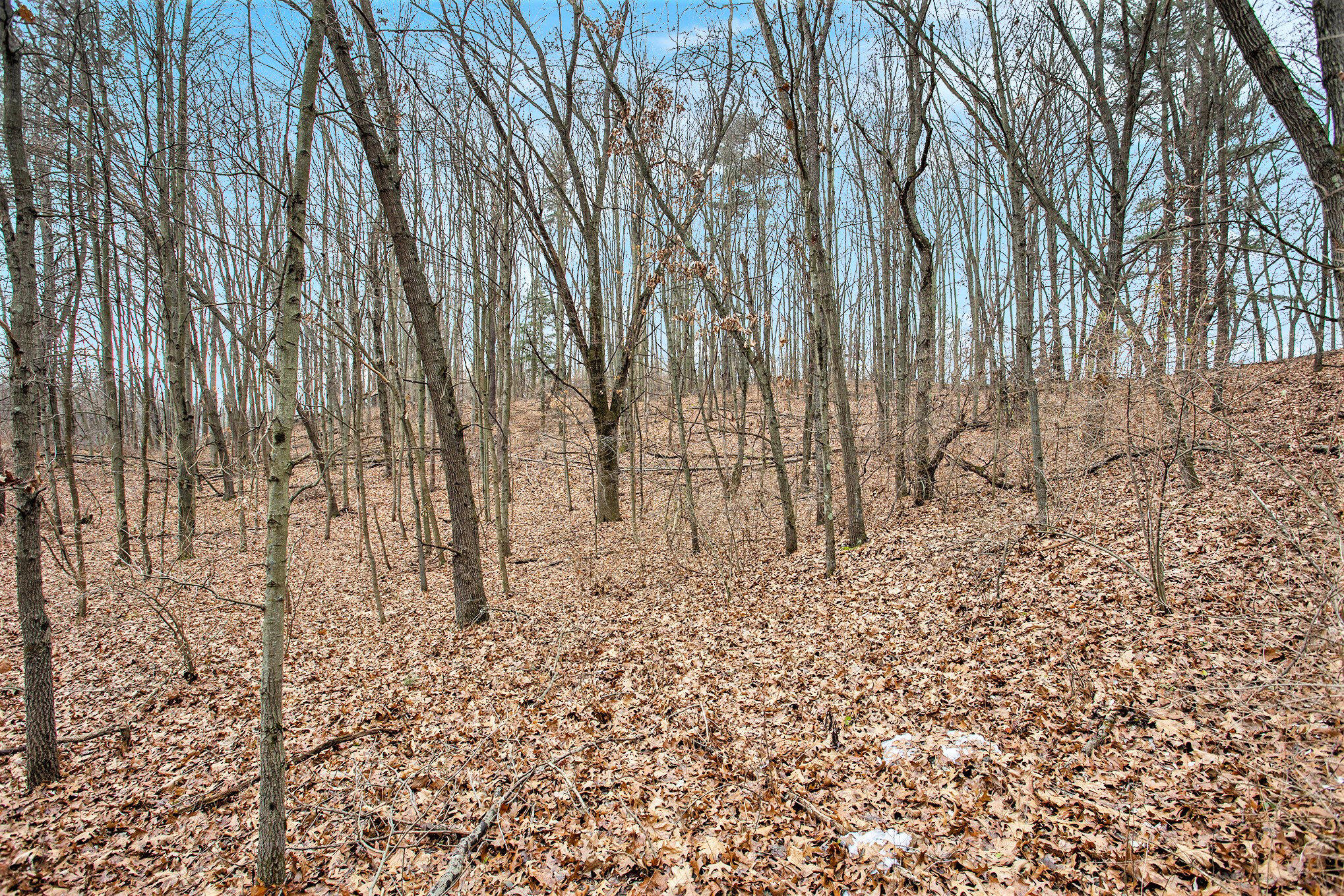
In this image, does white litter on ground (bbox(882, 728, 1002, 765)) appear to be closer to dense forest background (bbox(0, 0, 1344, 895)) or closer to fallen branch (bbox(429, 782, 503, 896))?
dense forest background (bbox(0, 0, 1344, 895))

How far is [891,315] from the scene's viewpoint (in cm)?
1247

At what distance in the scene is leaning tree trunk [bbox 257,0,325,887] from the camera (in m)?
2.92

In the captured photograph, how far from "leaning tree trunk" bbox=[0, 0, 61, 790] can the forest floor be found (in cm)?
47

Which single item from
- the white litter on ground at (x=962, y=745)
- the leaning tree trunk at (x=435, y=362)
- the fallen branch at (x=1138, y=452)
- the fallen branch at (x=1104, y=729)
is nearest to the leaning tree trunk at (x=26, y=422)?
the leaning tree trunk at (x=435, y=362)

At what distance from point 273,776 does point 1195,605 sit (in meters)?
6.23

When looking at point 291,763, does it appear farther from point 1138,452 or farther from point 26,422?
point 1138,452

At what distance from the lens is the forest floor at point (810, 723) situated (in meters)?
2.94

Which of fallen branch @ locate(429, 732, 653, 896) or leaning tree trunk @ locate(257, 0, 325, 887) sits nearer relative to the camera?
leaning tree trunk @ locate(257, 0, 325, 887)

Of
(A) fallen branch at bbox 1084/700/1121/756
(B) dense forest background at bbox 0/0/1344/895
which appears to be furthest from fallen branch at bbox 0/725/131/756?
(A) fallen branch at bbox 1084/700/1121/756

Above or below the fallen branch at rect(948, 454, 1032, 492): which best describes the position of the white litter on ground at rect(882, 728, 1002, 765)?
below

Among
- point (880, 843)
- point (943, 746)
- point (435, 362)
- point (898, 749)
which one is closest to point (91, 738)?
point (435, 362)

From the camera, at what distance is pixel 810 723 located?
4305 millimetres

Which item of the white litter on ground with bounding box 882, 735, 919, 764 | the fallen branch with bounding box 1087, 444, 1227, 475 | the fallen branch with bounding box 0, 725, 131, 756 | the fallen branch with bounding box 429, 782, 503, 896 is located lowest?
the fallen branch with bounding box 429, 782, 503, 896

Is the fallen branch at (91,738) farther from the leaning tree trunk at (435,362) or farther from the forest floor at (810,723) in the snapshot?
the leaning tree trunk at (435,362)
